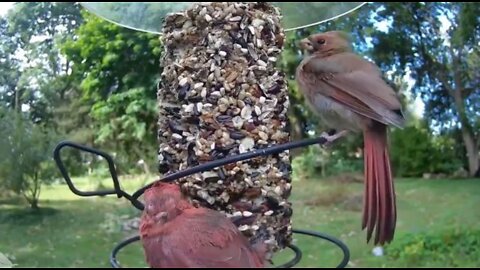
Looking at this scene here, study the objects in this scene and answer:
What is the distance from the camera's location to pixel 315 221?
259 centimetres

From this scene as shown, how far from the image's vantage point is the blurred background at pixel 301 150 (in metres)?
2.15

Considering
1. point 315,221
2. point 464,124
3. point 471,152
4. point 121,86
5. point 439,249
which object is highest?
point 121,86

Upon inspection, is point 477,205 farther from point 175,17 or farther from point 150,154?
point 175,17

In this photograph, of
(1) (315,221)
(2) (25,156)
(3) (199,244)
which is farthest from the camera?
(1) (315,221)

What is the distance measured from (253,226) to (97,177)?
1448 millimetres

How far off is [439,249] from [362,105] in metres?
1.95

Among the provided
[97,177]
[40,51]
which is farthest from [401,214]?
[40,51]

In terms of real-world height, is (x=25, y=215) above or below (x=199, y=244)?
below

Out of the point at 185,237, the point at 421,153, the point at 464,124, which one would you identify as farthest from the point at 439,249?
the point at 185,237

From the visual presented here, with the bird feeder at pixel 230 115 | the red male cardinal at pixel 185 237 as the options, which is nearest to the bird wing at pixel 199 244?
the red male cardinal at pixel 185 237

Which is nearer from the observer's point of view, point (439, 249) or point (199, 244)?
point (199, 244)

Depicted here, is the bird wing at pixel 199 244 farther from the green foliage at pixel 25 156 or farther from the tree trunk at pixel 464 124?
the tree trunk at pixel 464 124

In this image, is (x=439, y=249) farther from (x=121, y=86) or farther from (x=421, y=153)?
(x=121, y=86)

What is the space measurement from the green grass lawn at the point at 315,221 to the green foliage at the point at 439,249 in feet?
0.10
